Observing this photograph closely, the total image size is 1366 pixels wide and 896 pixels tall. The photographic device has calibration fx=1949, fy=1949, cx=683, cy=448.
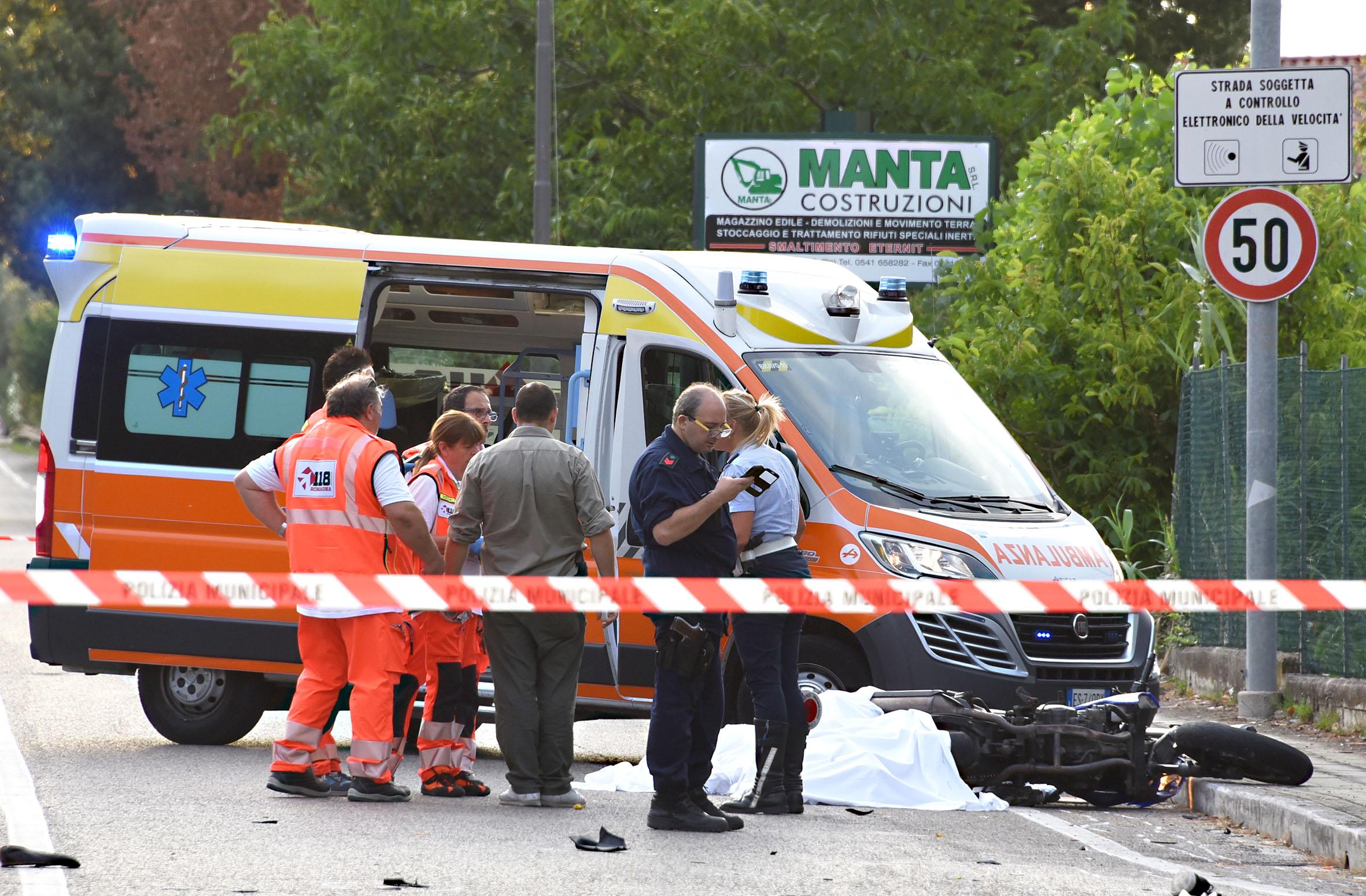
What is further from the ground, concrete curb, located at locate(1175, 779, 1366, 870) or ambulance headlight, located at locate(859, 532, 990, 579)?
ambulance headlight, located at locate(859, 532, 990, 579)

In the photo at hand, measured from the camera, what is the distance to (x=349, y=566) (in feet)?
26.2

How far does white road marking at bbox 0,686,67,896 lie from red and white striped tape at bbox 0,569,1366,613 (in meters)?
0.80

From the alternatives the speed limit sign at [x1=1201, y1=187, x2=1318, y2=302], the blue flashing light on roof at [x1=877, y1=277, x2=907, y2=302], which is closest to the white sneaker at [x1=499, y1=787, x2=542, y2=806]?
the blue flashing light on roof at [x1=877, y1=277, x2=907, y2=302]

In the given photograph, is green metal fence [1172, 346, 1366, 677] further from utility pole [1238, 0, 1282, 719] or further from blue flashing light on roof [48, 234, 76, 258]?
blue flashing light on roof [48, 234, 76, 258]

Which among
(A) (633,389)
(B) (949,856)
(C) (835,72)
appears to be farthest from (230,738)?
(C) (835,72)

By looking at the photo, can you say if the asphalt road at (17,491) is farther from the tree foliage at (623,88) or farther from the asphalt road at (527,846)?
the asphalt road at (527,846)

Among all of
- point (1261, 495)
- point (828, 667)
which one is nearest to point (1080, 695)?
point (828, 667)

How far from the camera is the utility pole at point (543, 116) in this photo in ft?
62.9

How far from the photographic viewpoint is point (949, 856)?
276 inches

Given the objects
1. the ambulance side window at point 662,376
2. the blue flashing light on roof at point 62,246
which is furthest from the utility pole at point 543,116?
the ambulance side window at point 662,376

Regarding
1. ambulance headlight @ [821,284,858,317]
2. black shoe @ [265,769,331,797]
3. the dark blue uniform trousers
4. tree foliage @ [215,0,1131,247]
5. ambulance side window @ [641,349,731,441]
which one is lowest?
black shoe @ [265,769,331,797]

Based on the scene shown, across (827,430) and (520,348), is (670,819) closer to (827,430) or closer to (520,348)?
(827,430)

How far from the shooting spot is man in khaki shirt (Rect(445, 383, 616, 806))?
26.2ft

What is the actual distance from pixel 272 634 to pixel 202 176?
→ 27119mm
